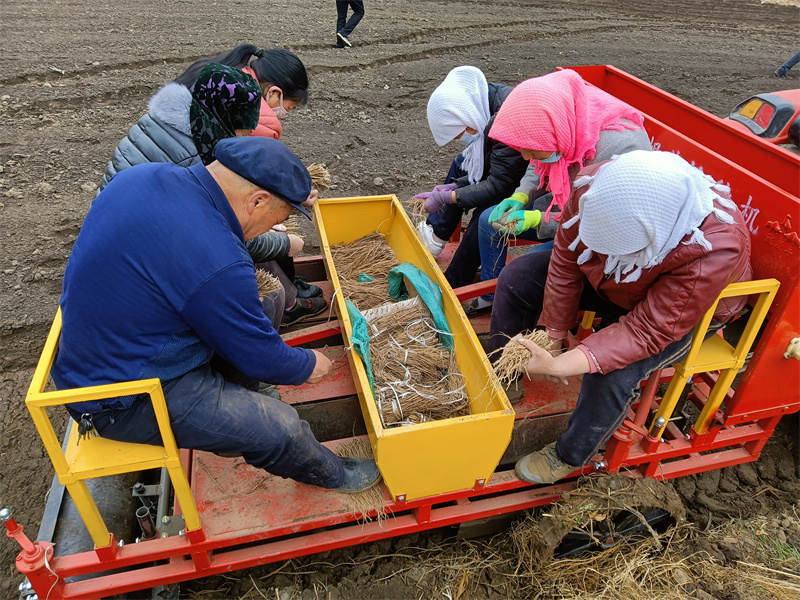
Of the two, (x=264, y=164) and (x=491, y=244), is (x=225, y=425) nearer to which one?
(x=264, y=164)

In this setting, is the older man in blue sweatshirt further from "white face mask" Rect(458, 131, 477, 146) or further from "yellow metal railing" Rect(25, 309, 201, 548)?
"white face mask" Rect(458, 131, 477, 146)

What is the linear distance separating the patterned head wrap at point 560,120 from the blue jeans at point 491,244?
63 centimetres

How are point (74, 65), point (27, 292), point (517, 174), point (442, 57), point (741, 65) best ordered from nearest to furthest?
point (517, 174) < point (27, 292) < point (74, 65) < point (442, 57) < point (741, 65)

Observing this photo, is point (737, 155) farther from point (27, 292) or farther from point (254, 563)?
point (27, 292)

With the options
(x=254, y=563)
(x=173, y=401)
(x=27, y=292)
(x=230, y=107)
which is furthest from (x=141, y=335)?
(x=27, y=292)

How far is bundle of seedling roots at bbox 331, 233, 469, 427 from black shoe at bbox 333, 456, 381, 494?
0.81ft

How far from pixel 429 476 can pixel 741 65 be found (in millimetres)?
11891

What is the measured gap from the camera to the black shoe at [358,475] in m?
2.57

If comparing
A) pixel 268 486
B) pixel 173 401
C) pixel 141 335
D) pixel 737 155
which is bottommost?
pixel 268 486

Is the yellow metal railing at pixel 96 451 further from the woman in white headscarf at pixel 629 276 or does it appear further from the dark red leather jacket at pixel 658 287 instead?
the dark red leather jacket at pixel 658 287

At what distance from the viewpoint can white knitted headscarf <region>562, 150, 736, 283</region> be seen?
1949 millimetres

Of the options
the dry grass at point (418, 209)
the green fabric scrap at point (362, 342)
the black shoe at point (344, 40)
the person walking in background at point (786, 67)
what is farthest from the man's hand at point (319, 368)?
the person walking in background at point (786, 67)

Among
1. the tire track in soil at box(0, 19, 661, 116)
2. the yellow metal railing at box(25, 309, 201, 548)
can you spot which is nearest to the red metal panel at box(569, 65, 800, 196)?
the yellow metal railing at box(25, 309, 201, 548)

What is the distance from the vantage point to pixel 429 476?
2.40 meters
